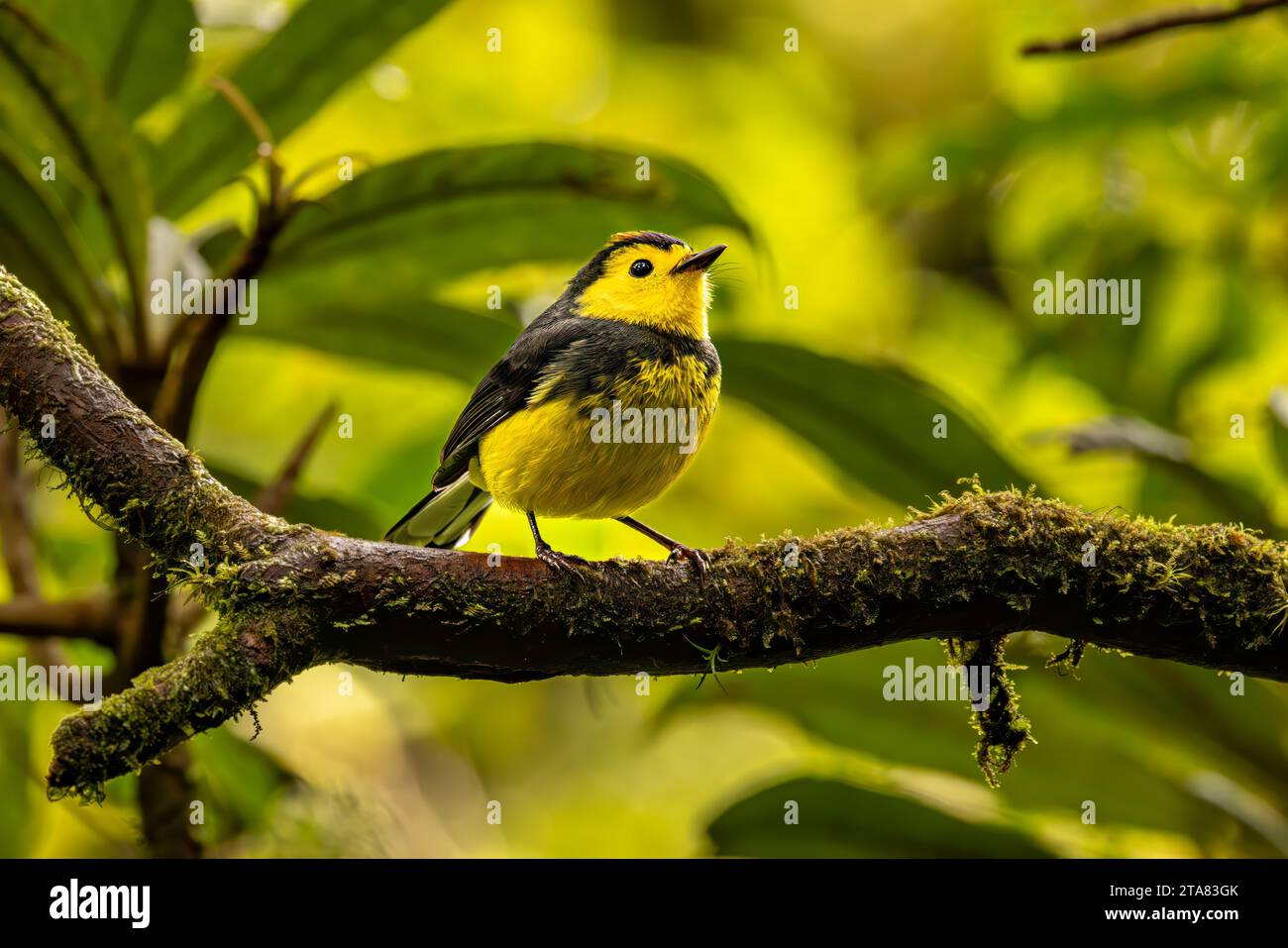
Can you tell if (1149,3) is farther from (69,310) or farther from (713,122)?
(69,310)

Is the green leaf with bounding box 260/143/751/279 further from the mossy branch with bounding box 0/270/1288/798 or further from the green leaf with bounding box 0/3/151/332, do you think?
the mossy branch with bounding box 0/270/1288/798

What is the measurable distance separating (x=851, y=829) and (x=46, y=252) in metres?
2.38

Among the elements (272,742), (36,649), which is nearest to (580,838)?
(272,742)

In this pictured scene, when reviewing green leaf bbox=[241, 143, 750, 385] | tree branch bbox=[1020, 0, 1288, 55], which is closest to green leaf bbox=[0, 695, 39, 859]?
green leaf bbox=[241, 143, 750, 385]

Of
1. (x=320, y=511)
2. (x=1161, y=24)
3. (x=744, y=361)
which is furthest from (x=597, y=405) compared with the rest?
(x=1161, y=24)

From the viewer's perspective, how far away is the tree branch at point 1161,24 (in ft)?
8.38

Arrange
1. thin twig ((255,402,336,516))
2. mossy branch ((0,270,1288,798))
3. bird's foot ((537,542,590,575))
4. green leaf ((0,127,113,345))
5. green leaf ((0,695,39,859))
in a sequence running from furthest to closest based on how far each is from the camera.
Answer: green leaf ((0,695,39,859)) < thin twig ((255,402,336,516)) < green leaf ((0,127,113,345)) < bird's foot ((537,542,590,575)) < mossy branch ((0,270,1288,798))

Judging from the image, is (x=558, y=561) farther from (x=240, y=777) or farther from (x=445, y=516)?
(x=240, y=777)

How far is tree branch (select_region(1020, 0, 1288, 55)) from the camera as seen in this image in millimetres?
2553

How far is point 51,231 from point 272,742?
7.80 ft

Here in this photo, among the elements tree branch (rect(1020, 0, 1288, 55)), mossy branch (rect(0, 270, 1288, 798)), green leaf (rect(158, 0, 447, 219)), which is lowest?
mossy branch (rect(0, 270, 1288, 798))

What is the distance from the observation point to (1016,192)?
185 inches

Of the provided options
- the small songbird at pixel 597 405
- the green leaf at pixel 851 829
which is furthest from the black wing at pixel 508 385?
the green leaf at pixel 851 829

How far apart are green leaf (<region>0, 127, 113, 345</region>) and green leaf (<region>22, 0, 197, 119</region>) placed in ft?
1.30
